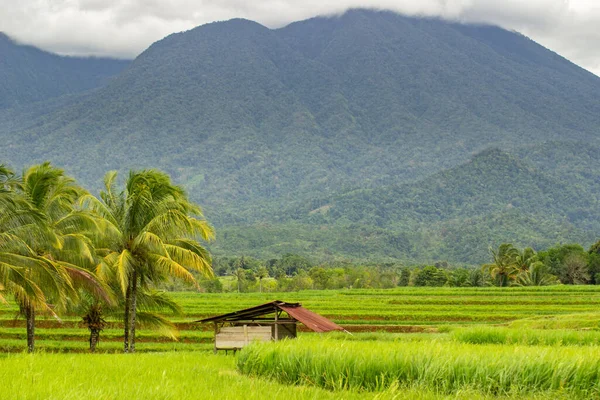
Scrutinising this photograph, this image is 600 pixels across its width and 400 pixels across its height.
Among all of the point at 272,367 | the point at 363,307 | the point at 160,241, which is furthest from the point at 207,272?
the point at 363,307

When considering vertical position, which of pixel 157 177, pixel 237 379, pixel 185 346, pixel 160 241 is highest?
pixel 157 177

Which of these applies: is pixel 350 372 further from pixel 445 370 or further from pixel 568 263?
pixel 568 263

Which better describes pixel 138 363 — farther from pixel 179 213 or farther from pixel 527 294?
pixel 527 294

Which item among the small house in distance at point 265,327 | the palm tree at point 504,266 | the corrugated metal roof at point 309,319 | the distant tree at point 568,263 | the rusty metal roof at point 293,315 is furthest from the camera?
the distant tree at point 568,263

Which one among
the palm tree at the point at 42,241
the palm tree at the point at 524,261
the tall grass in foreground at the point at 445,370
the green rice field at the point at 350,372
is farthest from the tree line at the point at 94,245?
the palm tree at the point at 524,261

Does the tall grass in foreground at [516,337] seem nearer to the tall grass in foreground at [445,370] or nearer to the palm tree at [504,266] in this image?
the tall grass in foreground at [445,370]

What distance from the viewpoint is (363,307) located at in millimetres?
52969

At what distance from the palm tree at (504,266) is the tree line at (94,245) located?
5676 centimetres

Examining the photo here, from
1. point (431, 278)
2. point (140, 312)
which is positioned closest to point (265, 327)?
point (140, 312)

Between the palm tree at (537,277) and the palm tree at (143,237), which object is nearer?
the palm tree at (143,237)

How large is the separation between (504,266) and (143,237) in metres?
61.7

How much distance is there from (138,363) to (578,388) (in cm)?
911

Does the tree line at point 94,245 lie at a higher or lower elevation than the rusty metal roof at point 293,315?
higher

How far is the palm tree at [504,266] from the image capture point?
269 ft
